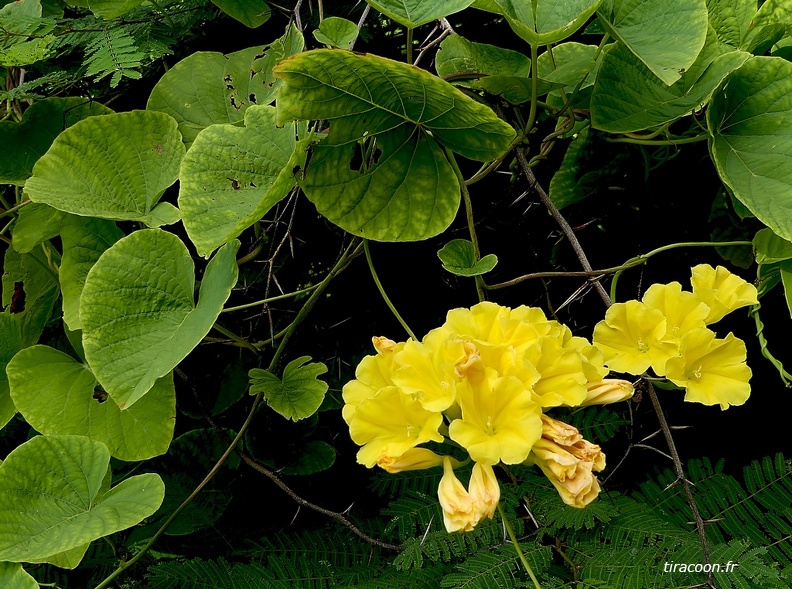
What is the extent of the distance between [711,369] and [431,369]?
1.01ft

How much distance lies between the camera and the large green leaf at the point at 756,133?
82cm

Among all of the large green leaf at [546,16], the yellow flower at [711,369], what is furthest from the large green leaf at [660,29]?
the yellow flower at [711,369]

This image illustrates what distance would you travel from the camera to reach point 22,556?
857mm

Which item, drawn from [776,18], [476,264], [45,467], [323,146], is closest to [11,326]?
[45,467]

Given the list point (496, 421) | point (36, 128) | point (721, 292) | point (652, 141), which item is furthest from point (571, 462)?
point (36, 128)

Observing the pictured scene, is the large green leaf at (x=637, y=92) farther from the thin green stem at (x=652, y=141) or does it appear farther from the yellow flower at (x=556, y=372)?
the yellow flower at (x=556, y=372)

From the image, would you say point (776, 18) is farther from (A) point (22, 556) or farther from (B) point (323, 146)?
(A) point (22, 556)

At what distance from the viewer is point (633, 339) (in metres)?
0.75

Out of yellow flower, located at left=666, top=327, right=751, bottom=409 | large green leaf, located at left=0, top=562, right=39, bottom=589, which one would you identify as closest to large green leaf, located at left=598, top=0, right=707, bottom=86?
yellow flower, located at left=666, top=327, right=751, bottom=409

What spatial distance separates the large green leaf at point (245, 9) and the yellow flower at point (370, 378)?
2.15ft

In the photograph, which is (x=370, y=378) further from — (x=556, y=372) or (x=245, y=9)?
(x=245, y=9)

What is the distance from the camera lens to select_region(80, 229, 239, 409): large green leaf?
83cm

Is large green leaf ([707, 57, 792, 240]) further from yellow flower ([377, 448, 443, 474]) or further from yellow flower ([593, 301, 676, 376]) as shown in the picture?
yellow flower ([377, 448, 443, 474])

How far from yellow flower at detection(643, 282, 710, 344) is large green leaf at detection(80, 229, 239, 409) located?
0.47 metres
